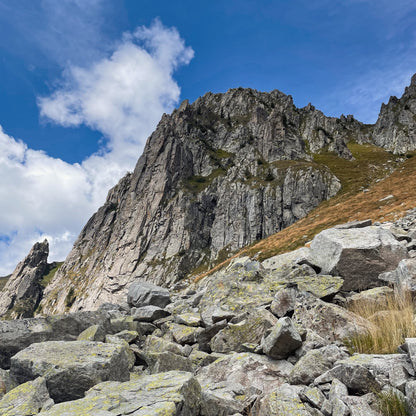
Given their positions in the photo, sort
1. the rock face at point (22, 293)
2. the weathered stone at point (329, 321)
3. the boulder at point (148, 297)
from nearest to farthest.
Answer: the weathered stone at point (329, 321)
the boulder at point (148, 297)
the rock face at point (22, 293)

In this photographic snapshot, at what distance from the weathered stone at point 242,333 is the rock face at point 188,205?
111192 millimetres

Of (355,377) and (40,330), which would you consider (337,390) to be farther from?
(40,330)

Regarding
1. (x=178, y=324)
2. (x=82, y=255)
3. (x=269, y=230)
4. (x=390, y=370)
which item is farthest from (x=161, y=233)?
(x=390, y=370)

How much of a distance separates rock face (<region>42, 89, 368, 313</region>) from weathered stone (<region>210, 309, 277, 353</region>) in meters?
111

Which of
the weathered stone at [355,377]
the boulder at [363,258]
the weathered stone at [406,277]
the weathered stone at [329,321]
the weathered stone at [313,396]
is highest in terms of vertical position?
the boulder at [363,258]

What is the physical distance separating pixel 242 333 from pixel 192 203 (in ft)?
434

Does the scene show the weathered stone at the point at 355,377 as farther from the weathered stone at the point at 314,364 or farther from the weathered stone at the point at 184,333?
the weathered stone at the point at 184,333

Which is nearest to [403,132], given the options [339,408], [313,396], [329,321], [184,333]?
[329,321]

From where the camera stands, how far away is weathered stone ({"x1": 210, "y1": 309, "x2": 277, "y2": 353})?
8531 millimetres

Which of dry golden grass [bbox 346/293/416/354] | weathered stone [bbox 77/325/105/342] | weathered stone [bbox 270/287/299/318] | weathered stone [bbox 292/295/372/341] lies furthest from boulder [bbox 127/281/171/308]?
dry golden grass [bbox 346/293/416/354]

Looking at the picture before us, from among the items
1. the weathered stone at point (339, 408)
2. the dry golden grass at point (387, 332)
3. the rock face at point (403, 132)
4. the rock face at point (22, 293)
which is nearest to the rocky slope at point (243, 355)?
the weathered stone at point (339, 408)

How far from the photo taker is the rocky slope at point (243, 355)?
15.3 feet

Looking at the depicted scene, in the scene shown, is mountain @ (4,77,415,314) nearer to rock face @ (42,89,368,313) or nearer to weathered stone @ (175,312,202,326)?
rock face @ (42,89,368,313)

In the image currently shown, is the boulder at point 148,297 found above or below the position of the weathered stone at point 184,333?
above
